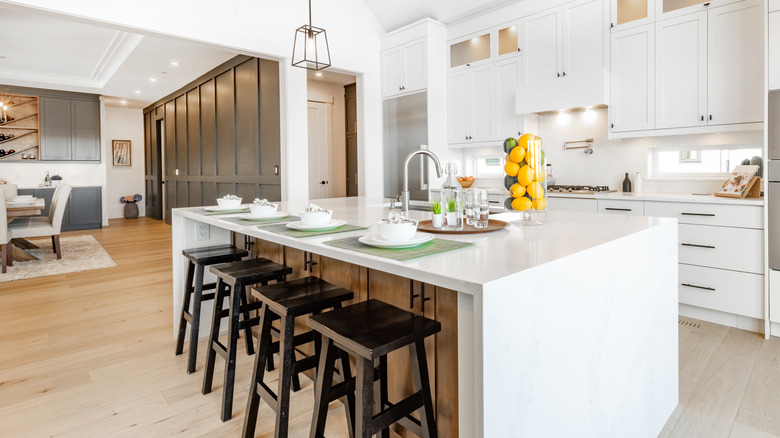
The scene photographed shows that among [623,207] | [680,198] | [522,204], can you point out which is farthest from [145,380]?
[680,198]

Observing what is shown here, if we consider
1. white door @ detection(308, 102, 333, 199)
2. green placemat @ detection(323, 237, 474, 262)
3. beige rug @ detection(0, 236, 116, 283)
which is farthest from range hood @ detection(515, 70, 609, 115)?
beige rug @ detection(0, 236, 116, 283)

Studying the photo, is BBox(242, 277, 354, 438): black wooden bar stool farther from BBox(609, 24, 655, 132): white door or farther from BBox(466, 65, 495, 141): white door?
BBox(466, 65, 495, 141): white door

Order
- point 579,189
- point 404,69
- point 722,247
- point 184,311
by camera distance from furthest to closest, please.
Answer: point 404,69 < point 579,189 < point 722,247 < point 184,311

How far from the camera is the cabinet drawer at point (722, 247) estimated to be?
9.28ft

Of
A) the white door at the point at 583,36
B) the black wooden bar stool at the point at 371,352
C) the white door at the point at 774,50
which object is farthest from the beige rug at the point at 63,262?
the white door at the point at 774,50

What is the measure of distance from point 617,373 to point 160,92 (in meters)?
9.15

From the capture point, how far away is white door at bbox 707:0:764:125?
3.01m

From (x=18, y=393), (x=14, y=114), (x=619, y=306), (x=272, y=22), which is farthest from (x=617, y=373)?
(x=14, y=114)

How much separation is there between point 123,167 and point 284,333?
1086cm

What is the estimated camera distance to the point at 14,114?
26.1ft

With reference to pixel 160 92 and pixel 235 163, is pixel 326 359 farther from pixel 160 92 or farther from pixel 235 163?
pixel 160 92

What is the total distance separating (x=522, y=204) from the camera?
Result: 1.76 m

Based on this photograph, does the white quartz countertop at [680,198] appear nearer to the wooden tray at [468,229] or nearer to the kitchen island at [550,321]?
the kitchen island at [550,321]

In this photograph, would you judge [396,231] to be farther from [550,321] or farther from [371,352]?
[550,321]
